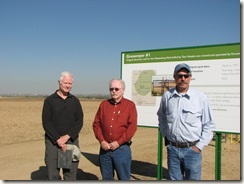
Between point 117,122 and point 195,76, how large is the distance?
6.28 feet

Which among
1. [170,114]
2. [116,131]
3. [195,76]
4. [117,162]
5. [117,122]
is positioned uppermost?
[195,76]

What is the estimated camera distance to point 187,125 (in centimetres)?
339

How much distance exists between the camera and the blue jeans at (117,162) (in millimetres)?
3879

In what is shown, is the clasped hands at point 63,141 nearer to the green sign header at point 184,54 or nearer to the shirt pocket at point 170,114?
the shirt pocket at point 170,114

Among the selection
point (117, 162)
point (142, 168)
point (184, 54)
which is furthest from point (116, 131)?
point (142, 168)

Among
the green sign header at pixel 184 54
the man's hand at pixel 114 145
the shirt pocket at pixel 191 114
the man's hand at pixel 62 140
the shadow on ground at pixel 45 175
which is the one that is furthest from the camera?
the shadow on ground at pixel 45 175

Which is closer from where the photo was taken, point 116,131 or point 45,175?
point 116,131

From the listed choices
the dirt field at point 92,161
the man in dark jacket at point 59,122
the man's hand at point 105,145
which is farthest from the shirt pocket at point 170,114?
the dirt field at point 92,161

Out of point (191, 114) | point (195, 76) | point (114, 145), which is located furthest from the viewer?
point (195, 76)

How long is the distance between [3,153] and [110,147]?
19.0ft

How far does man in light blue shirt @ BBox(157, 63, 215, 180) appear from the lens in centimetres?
339

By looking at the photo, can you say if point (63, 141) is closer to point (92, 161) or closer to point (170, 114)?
point (170, 114)

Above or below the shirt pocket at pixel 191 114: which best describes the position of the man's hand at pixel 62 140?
below

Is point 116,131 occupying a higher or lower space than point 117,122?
lower
